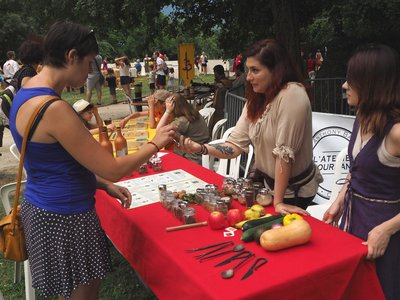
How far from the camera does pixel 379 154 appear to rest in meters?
1.94

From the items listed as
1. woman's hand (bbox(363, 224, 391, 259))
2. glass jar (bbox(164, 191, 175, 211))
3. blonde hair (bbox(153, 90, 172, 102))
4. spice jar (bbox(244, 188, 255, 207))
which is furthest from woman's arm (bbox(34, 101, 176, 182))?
blonde hair (bbox(153, 90, 172, 102))

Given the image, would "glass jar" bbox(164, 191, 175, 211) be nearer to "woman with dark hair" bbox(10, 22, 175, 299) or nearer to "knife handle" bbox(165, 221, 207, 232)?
"knife handle" bbox(165, 221, 207, 232)

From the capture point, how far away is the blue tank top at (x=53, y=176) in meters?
1.84

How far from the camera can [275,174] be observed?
2477 millimetres

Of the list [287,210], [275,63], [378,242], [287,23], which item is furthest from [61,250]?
[287,23]

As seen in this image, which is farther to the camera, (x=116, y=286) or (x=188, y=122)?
(x=188, y=122)

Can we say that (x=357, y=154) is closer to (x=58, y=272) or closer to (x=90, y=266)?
(x=90, y=266)

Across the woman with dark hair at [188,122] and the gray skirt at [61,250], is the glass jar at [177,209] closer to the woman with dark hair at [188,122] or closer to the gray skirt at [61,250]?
the gray skirt at [61,250]

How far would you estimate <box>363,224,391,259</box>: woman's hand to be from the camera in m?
1.88

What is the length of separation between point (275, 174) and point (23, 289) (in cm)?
264

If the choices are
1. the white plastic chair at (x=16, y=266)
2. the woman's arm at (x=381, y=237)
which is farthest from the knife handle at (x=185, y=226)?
the white plastic chair at (x=16, y=266)

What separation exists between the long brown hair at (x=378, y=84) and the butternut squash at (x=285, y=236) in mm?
594

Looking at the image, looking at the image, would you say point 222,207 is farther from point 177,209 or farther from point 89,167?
point 89,167

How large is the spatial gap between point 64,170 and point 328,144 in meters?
3.27
